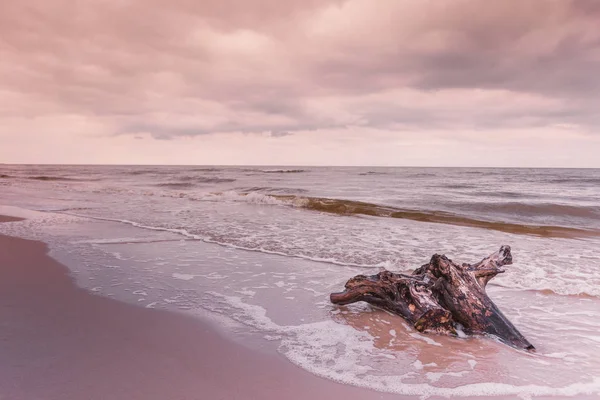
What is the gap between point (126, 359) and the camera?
10.5ft

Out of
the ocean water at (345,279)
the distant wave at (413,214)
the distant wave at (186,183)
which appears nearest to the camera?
the ocean water at (345,279)

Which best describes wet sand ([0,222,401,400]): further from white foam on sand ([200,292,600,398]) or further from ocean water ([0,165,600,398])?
ocean water ([0,165,600,398])

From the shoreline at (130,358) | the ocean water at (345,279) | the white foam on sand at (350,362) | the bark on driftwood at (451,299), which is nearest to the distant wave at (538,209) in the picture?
the ocean water at (345,279)

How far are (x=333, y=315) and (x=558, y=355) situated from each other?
7.55 feet

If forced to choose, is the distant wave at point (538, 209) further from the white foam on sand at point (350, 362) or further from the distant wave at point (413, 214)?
the white foam on sand at point (350, 362)

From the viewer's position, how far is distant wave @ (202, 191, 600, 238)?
11531 mm

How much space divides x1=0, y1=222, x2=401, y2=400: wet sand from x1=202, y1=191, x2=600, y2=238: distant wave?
10.6 meters

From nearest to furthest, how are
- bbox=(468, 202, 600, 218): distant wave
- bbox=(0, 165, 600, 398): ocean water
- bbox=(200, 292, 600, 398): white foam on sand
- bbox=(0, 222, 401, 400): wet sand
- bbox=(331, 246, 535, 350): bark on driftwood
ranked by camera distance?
1. bbox=(0, 222, 401, 400): wet sand
2. bbox=(200, 292, 600, 398): white foam on sand
3. bbox=(0, 165, 600, 398): ocean water
4. bbox=(331, 246, 535, 350): bark on driftwood
5. bbox=(468, 202, 600, 218): distant wave

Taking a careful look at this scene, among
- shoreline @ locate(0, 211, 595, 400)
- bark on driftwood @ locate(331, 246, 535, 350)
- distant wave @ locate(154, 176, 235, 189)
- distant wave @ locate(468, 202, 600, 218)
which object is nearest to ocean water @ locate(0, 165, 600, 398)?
bark on driftwood @ locate(331, 246, 535, 350)

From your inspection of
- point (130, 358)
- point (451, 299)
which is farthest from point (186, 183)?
point (451, 299)

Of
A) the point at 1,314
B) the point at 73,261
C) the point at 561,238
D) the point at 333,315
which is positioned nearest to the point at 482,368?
the point at 333,315

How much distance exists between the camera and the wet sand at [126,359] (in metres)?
2.76

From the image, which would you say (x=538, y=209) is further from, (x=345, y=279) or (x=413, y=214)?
(x=345, y=279)

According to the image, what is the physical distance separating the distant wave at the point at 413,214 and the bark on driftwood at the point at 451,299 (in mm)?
8464
